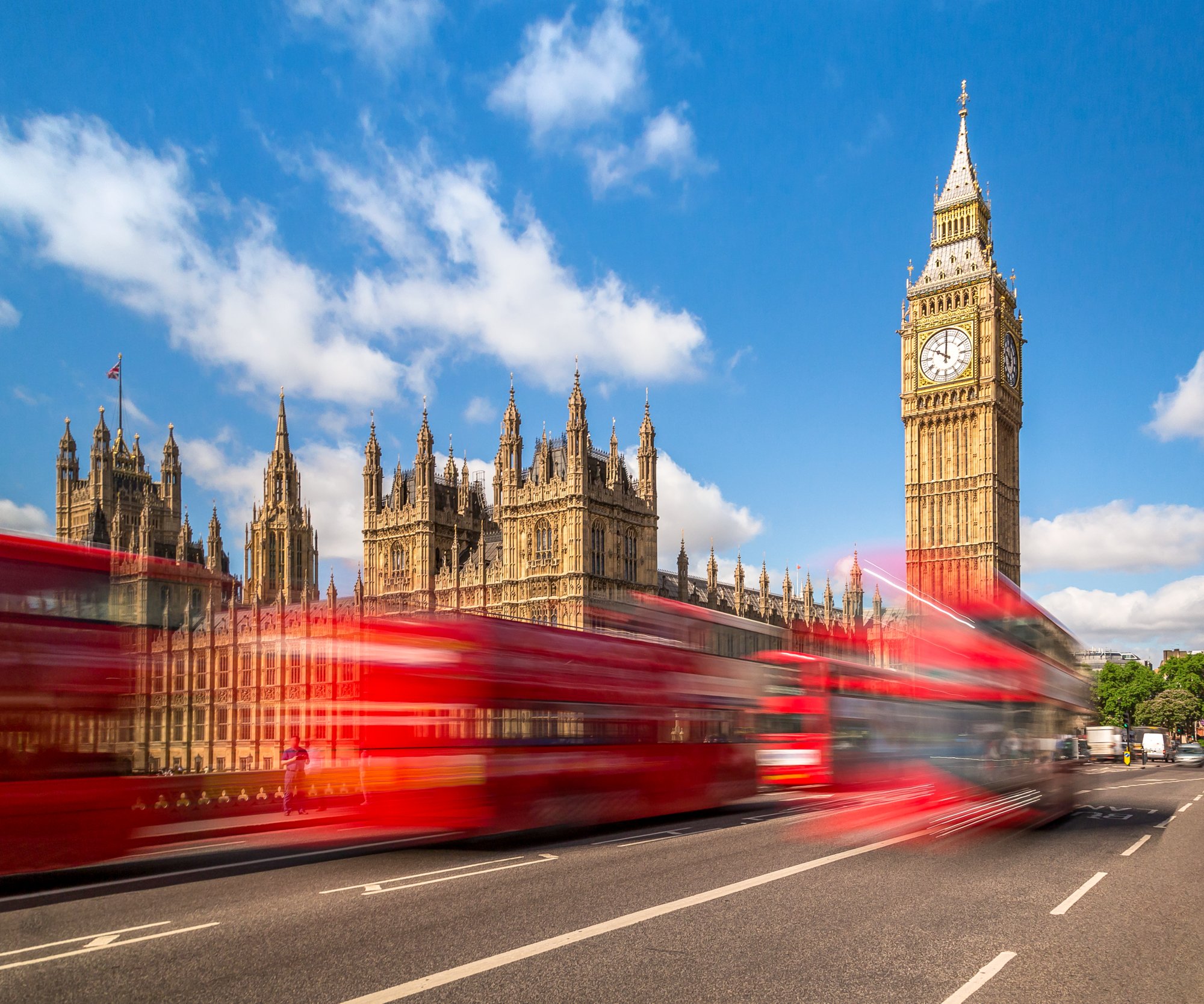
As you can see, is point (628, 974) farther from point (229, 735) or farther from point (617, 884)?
point (229, 735)

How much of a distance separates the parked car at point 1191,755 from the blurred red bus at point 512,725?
5577 centimetres

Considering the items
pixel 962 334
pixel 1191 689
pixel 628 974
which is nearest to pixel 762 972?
pixel 628 974

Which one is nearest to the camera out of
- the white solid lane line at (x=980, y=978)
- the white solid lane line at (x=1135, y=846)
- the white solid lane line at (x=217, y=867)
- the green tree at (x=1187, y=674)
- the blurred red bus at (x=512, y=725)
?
the white solid lane line at (x=980, y=978)

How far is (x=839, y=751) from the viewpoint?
84.4 feet

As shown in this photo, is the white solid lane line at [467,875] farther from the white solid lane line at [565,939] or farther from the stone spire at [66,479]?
the stone spire at [66,479]

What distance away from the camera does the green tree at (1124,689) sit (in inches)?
4766

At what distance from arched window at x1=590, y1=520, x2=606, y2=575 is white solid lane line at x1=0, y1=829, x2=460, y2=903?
42896 millimetres

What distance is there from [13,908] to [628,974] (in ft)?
27.2

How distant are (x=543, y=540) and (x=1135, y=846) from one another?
47857 millimetres

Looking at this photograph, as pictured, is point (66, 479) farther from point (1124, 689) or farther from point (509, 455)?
point (1124, 689)

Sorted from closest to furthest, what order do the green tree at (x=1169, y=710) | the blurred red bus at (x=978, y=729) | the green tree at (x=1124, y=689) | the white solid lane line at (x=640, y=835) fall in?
the white solid lane line at (x=640, y=835) → the blurred red bus at (x=978, y=729) → the green tree at (x=1169, y=710) → the green tree at (x=1124, y=689)

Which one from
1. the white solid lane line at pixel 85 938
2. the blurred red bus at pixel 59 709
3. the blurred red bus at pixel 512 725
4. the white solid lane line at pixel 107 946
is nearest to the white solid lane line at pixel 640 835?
the blurred red bus at pixel 512 725

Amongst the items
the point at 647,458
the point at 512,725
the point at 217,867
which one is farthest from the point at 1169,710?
the point at 217,867

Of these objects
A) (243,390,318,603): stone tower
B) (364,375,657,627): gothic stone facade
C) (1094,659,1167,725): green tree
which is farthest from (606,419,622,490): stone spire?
(1094,659,1167,725): green tree
